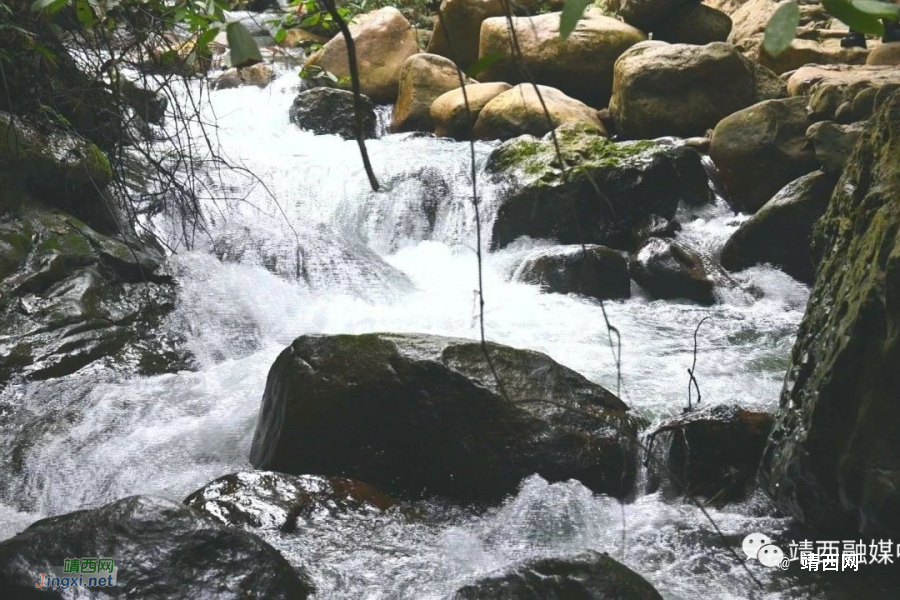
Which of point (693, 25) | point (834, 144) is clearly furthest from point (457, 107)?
point (834, 144)

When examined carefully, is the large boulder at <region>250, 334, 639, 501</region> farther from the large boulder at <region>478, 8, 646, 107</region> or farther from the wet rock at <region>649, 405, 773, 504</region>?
the large boulder at <region>478, 8, 646, 107</region>

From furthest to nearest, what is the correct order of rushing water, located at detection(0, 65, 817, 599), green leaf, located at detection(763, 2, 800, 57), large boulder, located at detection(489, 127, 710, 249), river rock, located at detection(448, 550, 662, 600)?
large boulder, located at detection(489, 127, 710, 249) < rushing water, located at detection(0, 65, 817, 599) < river rock, located at detection(448, 550, 662, 600) < green leaf, located at detection(763, 2, 800, 57)

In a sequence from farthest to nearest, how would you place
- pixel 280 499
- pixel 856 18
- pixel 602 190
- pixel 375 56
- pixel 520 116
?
pixel 375 56 → pixel 520 116 → pixel 602 190 → pixel 280 499 → pixel 856 18

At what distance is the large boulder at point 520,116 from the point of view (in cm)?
995

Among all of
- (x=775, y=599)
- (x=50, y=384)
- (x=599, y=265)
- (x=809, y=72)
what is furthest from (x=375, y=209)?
(x=775, y=599)

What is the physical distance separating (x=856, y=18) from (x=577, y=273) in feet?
20.7

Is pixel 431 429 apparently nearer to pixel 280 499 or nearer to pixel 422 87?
pixel 280 499

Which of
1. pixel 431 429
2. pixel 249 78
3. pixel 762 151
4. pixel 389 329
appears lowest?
pixel 389 329

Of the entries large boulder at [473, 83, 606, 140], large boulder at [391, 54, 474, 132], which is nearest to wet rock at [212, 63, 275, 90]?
large boulder at [391, 54, 474, 132]

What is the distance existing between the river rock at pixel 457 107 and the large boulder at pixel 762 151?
326 cm

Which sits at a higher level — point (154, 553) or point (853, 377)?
point (853, 377)

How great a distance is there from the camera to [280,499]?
322 cm

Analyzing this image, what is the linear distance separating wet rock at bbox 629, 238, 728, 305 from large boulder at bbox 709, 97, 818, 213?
1.71m

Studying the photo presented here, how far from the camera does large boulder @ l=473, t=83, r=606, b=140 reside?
32.7 feet
